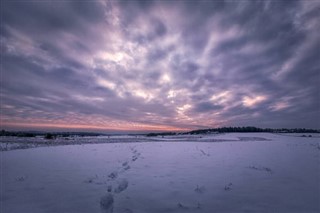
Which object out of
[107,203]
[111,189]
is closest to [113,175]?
[111,189]

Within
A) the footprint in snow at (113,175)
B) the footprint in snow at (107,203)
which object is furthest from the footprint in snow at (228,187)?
the footprint in snow at (113,175)

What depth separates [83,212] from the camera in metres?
5.80

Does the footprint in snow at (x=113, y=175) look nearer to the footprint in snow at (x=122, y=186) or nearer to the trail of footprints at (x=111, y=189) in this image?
the trail of footprints at (x=111, y=189)

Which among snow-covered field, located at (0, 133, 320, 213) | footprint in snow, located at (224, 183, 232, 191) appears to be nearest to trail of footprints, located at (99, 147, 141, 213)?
snow-covered field, located at (0, 133, 320, 213)

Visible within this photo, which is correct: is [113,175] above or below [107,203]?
above

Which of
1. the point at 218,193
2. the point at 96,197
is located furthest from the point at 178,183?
the point at 96,197

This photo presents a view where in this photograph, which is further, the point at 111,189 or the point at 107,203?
the point at 111,189

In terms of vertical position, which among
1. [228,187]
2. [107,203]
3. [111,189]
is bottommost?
[107,203]

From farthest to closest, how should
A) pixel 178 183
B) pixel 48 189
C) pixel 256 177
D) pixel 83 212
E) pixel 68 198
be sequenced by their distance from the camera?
pixel 256 177, pixel 178 183, pixel 48 189, pixel 68 198, pixel 83 212

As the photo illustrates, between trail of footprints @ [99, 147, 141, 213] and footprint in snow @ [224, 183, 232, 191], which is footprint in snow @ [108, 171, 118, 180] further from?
footprint in snow @ [224, 183, 232, 191]

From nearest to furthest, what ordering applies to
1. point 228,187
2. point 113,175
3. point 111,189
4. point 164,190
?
1. point 164,190
2. point 228,187
3. point 111,189
4. point 113,175

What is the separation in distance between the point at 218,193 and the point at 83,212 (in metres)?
4.71

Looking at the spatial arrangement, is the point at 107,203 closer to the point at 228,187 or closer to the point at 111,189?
the point at 111,189

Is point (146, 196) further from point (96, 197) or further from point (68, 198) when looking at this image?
point (68, 198)
